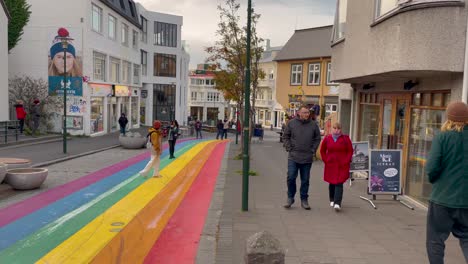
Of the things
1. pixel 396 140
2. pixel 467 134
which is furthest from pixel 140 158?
pixel 467 134

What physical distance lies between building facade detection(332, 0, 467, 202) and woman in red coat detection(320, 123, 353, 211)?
64.3 inches

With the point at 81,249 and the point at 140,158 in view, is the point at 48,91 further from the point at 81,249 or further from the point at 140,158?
the point at 81,249

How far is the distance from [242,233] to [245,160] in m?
1.77

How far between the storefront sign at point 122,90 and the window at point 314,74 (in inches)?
837

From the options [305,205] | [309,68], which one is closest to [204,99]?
[309,68]

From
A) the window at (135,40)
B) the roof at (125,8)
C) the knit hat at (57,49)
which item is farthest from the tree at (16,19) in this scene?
the window at (135,40)

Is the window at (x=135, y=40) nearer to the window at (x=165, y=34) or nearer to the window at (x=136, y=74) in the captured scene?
the window at (x=136, y=74)

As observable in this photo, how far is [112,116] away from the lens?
114ft

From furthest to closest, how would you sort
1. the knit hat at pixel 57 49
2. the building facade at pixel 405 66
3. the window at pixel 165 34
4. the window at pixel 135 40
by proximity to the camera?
the window at pixel 165 34 < the window at pixel 135 40 < the knit hat at pixel 57 49 < the building facade at pixel 405 66

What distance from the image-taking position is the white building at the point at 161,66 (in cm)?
5481

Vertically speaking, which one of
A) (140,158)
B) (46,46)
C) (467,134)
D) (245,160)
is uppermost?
(46,46)

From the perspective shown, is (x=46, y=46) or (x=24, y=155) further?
(x=46, y=46)

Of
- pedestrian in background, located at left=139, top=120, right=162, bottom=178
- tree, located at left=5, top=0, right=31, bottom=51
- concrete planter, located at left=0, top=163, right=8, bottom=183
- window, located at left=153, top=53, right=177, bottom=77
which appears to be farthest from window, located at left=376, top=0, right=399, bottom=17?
window, located at left=153, top=53, right=177, bottom=77

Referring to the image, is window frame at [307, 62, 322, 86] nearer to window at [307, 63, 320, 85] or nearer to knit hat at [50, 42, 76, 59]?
window at [307, 63, 320, 85]
